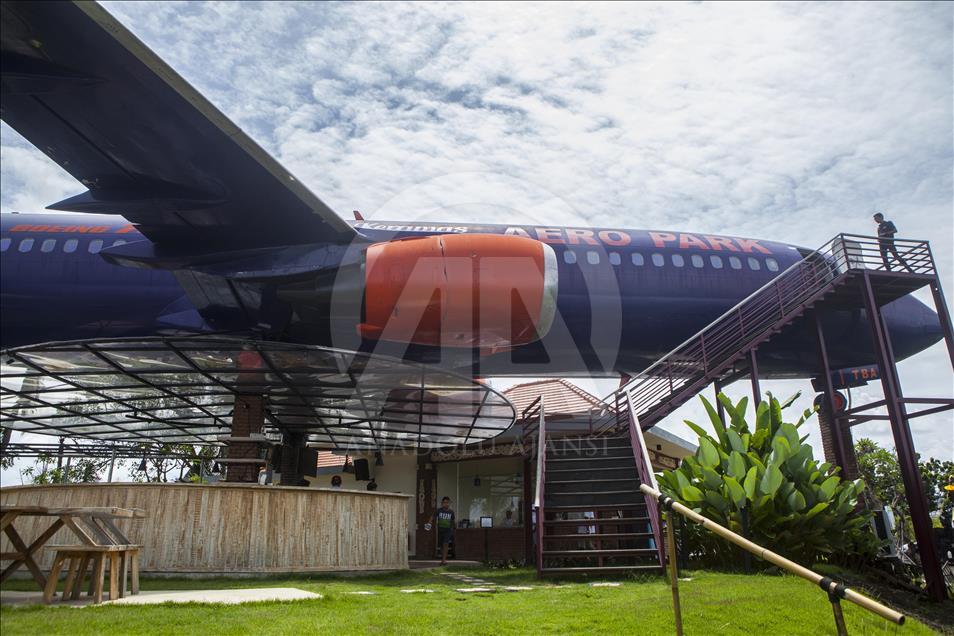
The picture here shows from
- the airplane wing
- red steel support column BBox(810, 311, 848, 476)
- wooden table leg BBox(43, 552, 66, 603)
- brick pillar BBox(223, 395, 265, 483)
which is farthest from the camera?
red steel support column BBox(810, 311, 848, 476)

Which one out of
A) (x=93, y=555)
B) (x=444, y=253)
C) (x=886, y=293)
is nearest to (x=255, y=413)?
(x=444, y=253)

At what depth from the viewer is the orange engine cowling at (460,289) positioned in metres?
11.0

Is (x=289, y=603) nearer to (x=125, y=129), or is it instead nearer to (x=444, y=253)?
(x=444, y=253)

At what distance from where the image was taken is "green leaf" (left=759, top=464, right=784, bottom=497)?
35.6 feet

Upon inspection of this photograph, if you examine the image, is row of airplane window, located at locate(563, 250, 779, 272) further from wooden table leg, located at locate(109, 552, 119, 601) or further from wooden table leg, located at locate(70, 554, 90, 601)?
wooden table leg, located at locate(70, 554, 90, 601)

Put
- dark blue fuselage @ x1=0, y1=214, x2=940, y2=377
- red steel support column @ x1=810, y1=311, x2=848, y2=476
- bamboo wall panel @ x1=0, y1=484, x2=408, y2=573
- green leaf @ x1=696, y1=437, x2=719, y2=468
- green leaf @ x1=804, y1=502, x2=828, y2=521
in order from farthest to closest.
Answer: dark blue fuselage @ x1=0, y1=214, x2=940, y2=377 → red steel support column @ x1=810, y1=311, x2=848, y2=476 → green leaf @ x1=696, y1=437, x2=719, y2=468 → green leaf @ x1=804, y1=502, x2=828, y2=521 → bamboo wall panel @ x1=0, y1=484, x2=408, y2=573

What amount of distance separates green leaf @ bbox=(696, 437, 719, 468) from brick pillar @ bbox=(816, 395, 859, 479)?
3.89 m

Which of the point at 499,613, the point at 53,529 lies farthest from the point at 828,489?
the point at 53,529

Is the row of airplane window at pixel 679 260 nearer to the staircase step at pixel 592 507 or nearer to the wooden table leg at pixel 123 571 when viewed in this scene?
the staircase step at pixel 592 507

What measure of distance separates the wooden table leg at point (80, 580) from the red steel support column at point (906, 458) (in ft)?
39.2

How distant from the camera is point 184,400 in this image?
45.6ft

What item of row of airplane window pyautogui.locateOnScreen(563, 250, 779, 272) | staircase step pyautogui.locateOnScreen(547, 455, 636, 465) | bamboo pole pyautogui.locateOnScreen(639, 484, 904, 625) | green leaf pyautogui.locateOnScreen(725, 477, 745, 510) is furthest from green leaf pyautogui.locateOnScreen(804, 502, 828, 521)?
row of airplane window pyautogui.locateOnScreen(563, 250, 779, 272)

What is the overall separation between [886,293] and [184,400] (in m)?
15.3

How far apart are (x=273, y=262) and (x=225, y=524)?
439cm
